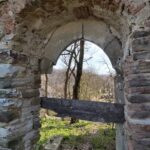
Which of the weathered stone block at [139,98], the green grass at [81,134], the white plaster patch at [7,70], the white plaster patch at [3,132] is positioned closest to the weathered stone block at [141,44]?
the weathered stone block at [139,98]

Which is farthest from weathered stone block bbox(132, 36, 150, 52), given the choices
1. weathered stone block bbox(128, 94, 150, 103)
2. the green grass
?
the green grass

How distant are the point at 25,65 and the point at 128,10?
3.84 feet

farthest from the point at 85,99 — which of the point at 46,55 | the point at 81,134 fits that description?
the point at 46,55

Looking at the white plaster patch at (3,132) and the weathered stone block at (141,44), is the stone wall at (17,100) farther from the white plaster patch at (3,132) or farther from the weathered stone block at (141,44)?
the weathered stone block at (141,44)

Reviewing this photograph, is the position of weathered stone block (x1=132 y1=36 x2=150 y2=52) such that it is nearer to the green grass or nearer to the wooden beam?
the wooden beam

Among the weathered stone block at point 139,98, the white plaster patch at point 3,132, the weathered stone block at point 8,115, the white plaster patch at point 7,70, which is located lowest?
the white plaster patch at point 3,132

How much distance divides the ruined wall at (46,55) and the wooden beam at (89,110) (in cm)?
17

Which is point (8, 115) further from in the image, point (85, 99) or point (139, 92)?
point (85, 99)

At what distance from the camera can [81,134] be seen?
343 inches

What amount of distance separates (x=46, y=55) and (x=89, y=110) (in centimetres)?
80

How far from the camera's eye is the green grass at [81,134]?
24.5ft

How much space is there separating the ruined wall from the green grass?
4158mm

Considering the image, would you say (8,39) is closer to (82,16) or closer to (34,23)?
(34,23)

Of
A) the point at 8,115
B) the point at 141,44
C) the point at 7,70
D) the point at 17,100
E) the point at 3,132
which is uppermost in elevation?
the point at 141,44
